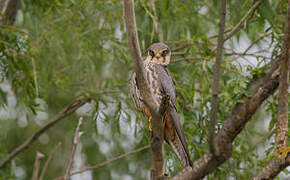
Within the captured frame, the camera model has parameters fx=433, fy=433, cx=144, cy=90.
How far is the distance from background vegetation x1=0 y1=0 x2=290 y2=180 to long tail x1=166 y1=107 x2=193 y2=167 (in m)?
0.40

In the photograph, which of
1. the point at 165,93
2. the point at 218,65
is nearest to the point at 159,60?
the point at 165,93

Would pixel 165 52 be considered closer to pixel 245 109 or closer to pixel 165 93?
pixel 165 93

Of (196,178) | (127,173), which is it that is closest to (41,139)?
(127,173)

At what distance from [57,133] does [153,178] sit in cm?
415

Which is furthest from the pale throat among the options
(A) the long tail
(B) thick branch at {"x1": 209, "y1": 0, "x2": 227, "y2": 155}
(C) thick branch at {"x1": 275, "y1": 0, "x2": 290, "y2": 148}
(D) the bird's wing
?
(B) thick branch at {"x1": 209, "y1": 0, "x2": 227, "y2": 155}

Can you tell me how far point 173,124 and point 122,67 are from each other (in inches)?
106

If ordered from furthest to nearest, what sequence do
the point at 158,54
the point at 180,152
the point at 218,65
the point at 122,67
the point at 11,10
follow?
1. the point at 122,67
2. the point at 11,10
3. the point at 158,54
4. the point at 180,152
5. the point at 218,65

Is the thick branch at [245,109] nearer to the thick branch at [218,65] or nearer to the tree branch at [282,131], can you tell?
the tree branch at [282,131]

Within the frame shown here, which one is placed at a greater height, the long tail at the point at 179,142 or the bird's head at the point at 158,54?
the bird's head at the point at 158,54

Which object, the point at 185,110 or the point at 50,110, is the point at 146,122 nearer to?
the point at 185,110

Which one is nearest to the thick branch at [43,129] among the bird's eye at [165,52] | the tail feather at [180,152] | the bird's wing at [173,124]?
the bird's eye at [165,52]

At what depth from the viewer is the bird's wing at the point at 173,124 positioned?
133 inches

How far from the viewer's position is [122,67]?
238 inches

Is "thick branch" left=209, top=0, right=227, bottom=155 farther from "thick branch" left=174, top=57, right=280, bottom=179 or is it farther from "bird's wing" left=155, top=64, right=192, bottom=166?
"thick branch" left=174, top=57, right=280, bottom=179
